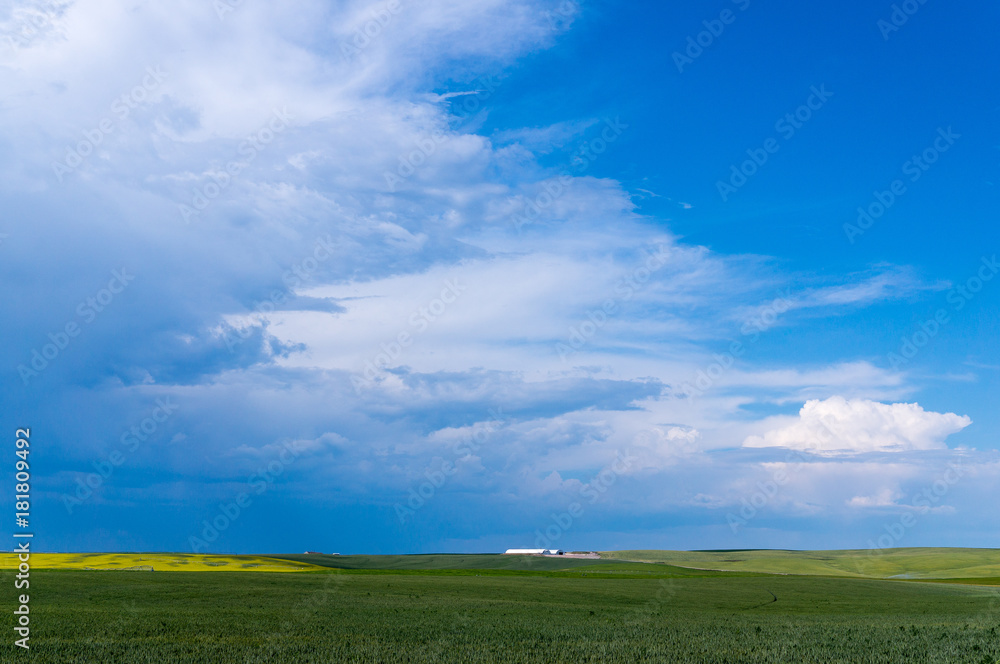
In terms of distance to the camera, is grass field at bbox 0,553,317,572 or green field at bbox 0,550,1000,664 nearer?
green field at bbox 0,550,1000,664

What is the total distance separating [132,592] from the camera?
53.8m

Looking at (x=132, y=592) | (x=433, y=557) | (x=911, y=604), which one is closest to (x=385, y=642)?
(x=132, y=592)

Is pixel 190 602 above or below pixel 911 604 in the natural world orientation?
above

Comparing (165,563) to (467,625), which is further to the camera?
(165,563)

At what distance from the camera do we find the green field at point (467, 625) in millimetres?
29391

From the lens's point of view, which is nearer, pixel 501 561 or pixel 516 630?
pixel 516 630

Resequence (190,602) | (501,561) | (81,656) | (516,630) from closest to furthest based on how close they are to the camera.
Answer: (81,656) → (516,630) → (190,602) → (501,561)

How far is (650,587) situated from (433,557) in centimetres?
11924

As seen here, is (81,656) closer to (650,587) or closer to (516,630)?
(516,630)

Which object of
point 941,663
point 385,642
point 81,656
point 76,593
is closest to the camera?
point 81,656

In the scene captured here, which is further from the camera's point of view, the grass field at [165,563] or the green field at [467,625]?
the grass field at [165,563]

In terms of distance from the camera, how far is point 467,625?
39.2 meters

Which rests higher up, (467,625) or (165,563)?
(467,625)

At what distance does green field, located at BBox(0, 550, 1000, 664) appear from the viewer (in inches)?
1157
